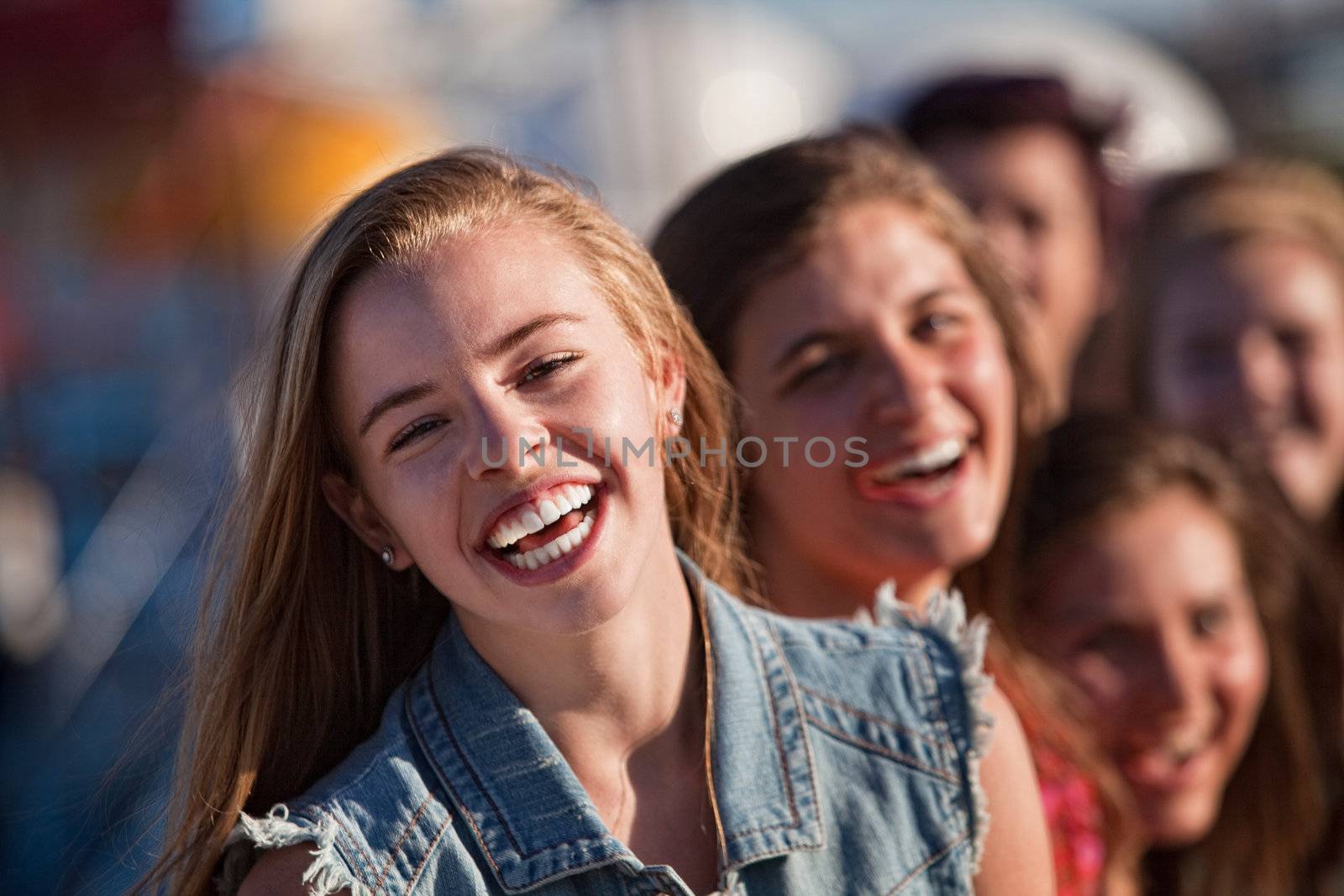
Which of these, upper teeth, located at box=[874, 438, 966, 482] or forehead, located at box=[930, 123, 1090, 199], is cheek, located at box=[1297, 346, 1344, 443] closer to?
forehead, located at box=[930, 123, 1090, 199]

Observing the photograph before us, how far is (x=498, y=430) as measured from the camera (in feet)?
4.75

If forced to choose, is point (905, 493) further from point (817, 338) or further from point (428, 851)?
point (428, 851)

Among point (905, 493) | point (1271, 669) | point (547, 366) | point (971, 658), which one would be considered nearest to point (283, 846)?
point (547, 366)

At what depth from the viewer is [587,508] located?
60.2 inches

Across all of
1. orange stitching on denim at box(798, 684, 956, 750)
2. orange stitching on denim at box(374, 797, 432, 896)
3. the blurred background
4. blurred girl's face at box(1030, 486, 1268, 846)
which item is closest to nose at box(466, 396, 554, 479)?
orange stitching on denim at box(374, 797, 432, 896)

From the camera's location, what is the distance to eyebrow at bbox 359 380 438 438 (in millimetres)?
1469

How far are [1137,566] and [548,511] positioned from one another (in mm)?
1472

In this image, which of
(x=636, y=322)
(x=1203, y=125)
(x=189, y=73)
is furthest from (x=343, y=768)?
(x=1203, y=125)

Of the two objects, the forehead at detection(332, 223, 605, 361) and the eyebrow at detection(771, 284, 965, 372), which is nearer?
the forehead at detection(332, 223, 605, 361)

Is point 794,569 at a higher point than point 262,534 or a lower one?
lower

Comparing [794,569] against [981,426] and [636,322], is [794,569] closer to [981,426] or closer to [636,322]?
[981,426]

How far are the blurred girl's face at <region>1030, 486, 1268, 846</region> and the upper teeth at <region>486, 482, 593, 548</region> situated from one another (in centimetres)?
137

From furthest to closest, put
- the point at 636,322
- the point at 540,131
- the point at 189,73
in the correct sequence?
the point at 540,131 < the point at 189,73 < the point at 636,322

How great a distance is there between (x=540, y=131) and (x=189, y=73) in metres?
1.82
